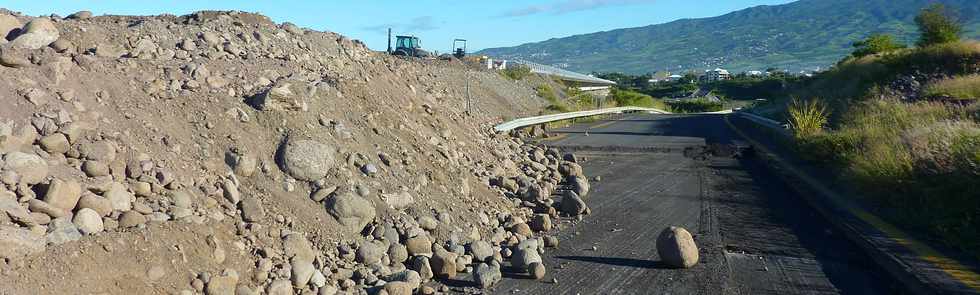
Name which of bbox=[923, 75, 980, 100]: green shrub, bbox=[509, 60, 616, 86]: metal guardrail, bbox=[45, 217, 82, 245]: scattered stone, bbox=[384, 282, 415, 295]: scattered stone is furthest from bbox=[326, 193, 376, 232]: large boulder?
bbox=[509, 60, 616, 86]: metal guardrail

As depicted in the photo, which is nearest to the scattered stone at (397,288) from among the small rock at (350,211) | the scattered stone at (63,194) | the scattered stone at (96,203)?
the small rock at (350,211)

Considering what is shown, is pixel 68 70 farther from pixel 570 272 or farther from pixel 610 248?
pixel 610 248

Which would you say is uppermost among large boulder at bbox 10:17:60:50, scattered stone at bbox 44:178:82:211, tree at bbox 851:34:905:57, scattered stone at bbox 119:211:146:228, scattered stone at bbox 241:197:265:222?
tree at bbox 851:34:905:57

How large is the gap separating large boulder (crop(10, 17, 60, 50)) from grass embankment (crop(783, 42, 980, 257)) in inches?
363

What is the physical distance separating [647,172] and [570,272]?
7.94 metres

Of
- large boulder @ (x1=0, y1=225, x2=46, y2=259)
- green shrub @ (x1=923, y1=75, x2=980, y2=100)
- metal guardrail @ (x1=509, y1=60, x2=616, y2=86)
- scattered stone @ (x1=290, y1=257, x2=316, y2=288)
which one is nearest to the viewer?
large boulder @ (x1=0, y1=225, x2=46, y2=259)

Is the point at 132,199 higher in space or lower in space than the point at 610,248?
higher

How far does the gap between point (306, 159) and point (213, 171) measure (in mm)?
1035

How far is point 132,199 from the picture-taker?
19.4ft

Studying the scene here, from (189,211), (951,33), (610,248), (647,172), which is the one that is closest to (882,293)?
(610,248)

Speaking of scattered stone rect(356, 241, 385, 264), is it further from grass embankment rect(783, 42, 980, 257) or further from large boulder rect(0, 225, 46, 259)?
grass embankment rect(783, 42, 980, 257)

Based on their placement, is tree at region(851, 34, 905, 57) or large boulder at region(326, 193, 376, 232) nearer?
large boulder at region(326, 193, 376, 232)

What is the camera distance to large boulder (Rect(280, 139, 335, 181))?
7.63 metres

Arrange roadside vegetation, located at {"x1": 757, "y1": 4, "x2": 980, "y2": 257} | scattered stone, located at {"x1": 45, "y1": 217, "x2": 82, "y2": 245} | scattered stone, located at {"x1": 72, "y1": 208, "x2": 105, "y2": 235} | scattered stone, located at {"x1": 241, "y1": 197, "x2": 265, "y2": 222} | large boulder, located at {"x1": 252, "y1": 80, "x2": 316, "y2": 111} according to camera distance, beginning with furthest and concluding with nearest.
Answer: roadside vegetation, located at {"x1": 757, "y1": 4, "x2": 980, "y2": 257} → large boulder, located at {"x1": 252, "y1": 80, "x2": 316, "y2": 111} → scattered stone, located at {"x1": 241, "y1": 197, "x2": 265, "y2": 222} → scattered stone, located at {"x1": 72, "y1": 208, "x2": 105, "y2": 235} → scattered stone, located at {"x1": 45, "y1": 217, "x2": 82, "y2": 245}
